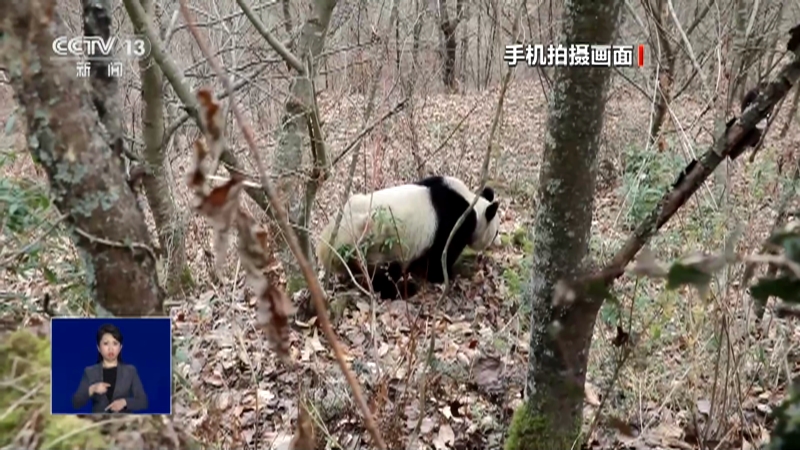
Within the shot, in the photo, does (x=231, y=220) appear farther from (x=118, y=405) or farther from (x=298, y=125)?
(x=298, y=125)

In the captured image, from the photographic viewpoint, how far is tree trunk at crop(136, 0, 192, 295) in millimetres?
4883

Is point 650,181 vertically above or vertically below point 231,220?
below

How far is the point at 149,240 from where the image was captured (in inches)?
64.2

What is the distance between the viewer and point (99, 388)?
160 cm

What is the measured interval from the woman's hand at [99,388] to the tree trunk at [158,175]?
10.9 feet

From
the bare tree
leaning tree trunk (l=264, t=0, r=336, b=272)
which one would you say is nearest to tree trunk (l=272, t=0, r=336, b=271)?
leaning tree trunk (l=264, t=0, r=336, b=272)

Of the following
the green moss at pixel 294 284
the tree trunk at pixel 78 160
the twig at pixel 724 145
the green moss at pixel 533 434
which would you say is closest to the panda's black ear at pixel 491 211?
the green moss at pixel 294 284

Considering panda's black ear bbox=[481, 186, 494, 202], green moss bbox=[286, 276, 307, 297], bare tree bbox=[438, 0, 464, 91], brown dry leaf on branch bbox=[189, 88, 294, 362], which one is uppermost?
bare tree bbox=[438, 0, 464, 91]

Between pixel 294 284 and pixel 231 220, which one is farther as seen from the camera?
pixel 294 284

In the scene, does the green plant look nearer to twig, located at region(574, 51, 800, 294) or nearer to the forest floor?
the forest floor

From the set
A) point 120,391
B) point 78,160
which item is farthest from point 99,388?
point 78,160

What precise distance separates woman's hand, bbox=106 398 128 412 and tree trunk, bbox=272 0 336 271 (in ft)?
9.50

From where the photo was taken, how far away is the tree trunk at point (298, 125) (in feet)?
15.0

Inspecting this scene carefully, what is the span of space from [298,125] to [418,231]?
1.57m
